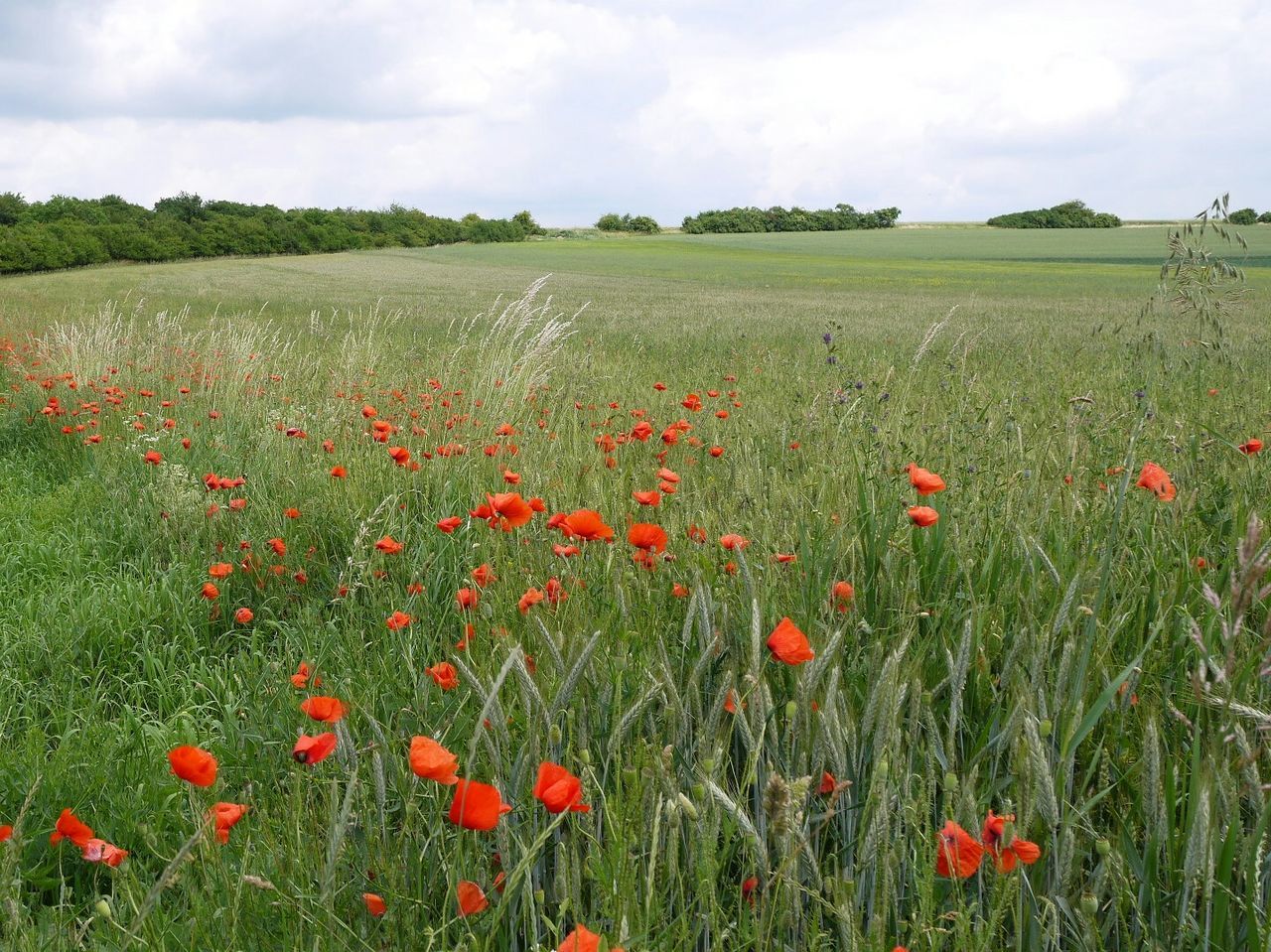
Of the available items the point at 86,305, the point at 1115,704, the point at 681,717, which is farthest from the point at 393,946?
the point at 86,305

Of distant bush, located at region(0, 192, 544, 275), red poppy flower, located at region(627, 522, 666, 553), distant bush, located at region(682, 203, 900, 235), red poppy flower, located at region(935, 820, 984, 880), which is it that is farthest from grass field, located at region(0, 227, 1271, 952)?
distant bush, located at region(682, 203, 900, 235)

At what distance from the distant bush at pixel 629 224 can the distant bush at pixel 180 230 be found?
59.9ft

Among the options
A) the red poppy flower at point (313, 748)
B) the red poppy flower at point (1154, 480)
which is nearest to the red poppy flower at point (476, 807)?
the red poppy flower at point (313, 748)

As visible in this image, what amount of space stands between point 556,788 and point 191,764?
0.52 m

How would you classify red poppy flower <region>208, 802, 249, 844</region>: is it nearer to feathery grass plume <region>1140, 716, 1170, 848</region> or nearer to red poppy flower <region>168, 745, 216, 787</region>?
red poppy flower <region>168, 745, 216, 787</region>

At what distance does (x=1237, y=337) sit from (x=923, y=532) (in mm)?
10714

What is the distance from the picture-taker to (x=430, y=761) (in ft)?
3.54

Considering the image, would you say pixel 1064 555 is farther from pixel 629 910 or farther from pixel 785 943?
pixel 629 910

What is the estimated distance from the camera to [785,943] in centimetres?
125

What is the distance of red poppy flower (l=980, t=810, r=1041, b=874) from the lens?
1019mm

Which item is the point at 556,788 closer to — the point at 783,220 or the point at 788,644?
the point at 788,644

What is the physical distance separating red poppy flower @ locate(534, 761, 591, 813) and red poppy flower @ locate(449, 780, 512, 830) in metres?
0.06

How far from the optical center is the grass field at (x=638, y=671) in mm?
1168

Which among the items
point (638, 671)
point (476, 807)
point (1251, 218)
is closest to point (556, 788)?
point (476, 807)
